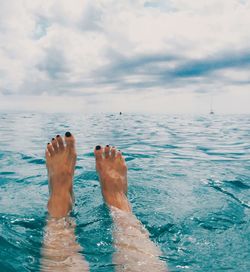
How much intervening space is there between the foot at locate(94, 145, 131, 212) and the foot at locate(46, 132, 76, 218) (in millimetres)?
400

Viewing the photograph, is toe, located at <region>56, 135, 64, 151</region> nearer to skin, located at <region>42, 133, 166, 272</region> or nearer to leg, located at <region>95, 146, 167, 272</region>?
skin, located at <region>42, 133, 166, 272</region>

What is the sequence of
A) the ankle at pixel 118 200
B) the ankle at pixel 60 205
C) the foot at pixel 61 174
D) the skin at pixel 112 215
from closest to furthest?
the skin at pixel 112 215, the ankle at pixel 60 205, the foot at pixel 61 174, the ankle at pixel 118 200

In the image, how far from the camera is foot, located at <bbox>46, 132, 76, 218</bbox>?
311cm

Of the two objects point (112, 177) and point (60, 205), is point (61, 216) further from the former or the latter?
point (112, 177)

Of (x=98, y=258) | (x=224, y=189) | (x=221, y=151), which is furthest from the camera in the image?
(x=221, y=151)

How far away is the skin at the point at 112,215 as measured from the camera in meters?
2.09

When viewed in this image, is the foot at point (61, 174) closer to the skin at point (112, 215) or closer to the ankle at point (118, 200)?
the skin at point (112, 215)

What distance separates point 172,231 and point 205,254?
488 mm

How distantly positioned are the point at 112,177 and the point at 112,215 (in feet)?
3.01

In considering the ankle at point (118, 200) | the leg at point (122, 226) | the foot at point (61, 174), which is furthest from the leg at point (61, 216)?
the ankle at point (118, 200)

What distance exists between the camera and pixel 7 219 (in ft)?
9.67

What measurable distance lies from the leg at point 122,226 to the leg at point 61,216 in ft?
Result: 1.02

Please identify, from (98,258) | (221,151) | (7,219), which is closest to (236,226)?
(98,258)

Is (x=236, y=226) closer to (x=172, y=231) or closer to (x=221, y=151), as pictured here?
(x=172, y=231)
